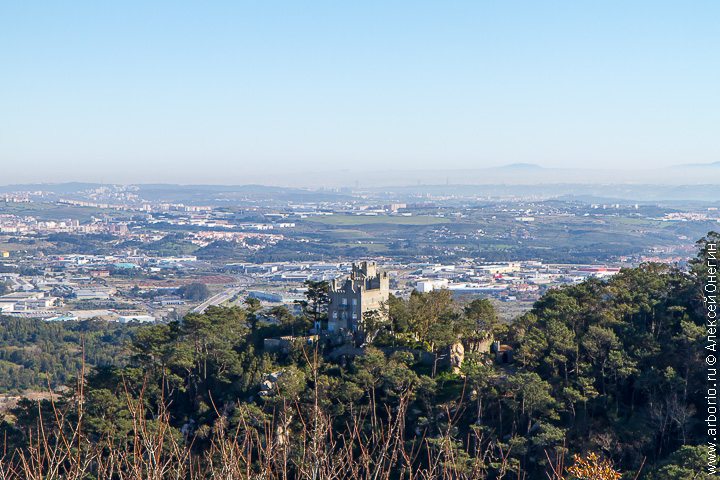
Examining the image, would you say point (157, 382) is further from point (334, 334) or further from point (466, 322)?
point (466, 322)

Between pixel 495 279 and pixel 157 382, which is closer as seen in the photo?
pixel 157 382

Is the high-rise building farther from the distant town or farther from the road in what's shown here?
the road

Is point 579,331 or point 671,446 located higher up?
point 579,331

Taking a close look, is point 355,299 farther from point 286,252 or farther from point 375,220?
point 375,220

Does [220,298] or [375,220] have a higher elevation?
[375,220]

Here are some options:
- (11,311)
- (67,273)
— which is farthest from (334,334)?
(67,273)

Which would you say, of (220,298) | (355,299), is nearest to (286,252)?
(220,298)
